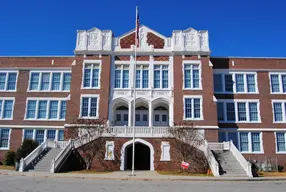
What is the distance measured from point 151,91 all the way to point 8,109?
18458 millimetres

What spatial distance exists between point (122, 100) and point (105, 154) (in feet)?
Answer: 23.4

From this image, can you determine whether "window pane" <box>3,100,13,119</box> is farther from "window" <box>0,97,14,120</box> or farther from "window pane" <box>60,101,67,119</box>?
"window pane" <box>60,101,67,119</box>

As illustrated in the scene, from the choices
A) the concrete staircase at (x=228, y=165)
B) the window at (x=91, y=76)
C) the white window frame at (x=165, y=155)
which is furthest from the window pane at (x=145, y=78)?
the concrete staircase at (x=228, y=165)

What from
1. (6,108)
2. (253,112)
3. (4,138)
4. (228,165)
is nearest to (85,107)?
(6,108)

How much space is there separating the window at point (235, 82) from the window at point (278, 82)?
2227 millimetres

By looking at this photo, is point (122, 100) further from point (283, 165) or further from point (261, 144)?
point (283, 165)

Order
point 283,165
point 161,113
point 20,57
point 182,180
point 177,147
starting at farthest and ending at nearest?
1. point 20,57
2. point 161,113
3. point 283,165
4. point 177,147
5. point 182,180

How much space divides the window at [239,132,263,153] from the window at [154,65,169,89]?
35.7 ft

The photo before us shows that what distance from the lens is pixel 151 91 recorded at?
30.0m

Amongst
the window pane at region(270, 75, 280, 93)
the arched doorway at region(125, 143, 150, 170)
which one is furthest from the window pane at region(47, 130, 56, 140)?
the window pane at region(270, 75, 280, 93)

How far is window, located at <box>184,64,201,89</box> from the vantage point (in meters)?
30.3

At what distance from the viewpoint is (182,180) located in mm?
18469

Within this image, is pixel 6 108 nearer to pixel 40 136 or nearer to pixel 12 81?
pixel 12 81

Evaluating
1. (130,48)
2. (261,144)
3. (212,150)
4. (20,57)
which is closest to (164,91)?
(130,48)
